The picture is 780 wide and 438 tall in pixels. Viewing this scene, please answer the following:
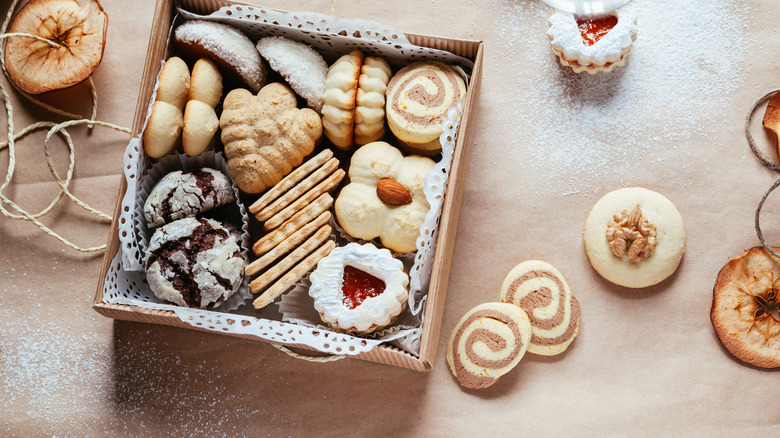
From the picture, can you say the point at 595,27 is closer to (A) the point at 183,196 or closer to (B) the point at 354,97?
(B) the point at 354,97

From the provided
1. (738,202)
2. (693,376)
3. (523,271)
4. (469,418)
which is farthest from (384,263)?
(738,202)

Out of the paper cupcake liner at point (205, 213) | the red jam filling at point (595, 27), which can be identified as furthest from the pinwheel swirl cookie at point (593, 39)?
the paper cupcake liner at point (205, 213)

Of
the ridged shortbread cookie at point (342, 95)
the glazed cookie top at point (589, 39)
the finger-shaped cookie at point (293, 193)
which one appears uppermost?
the glazed cookie top at point (589, 39)

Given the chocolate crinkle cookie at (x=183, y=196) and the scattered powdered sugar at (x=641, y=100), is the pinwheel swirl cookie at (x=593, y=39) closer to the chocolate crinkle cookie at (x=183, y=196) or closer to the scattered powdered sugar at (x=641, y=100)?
the scattered powdered sugar at (x=641, y=100)

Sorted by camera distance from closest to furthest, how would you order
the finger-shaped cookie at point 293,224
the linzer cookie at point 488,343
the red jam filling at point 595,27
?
the finger-shaped cookie at point 293,224
the linzer cookie at point 488,343
the red jam filling at point 595,27

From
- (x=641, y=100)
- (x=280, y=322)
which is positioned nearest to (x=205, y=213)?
(x=280, y=322)

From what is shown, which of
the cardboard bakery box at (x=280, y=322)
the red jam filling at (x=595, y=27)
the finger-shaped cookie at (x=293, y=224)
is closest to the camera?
the cardboard bakery box at (x=280, y=322)
